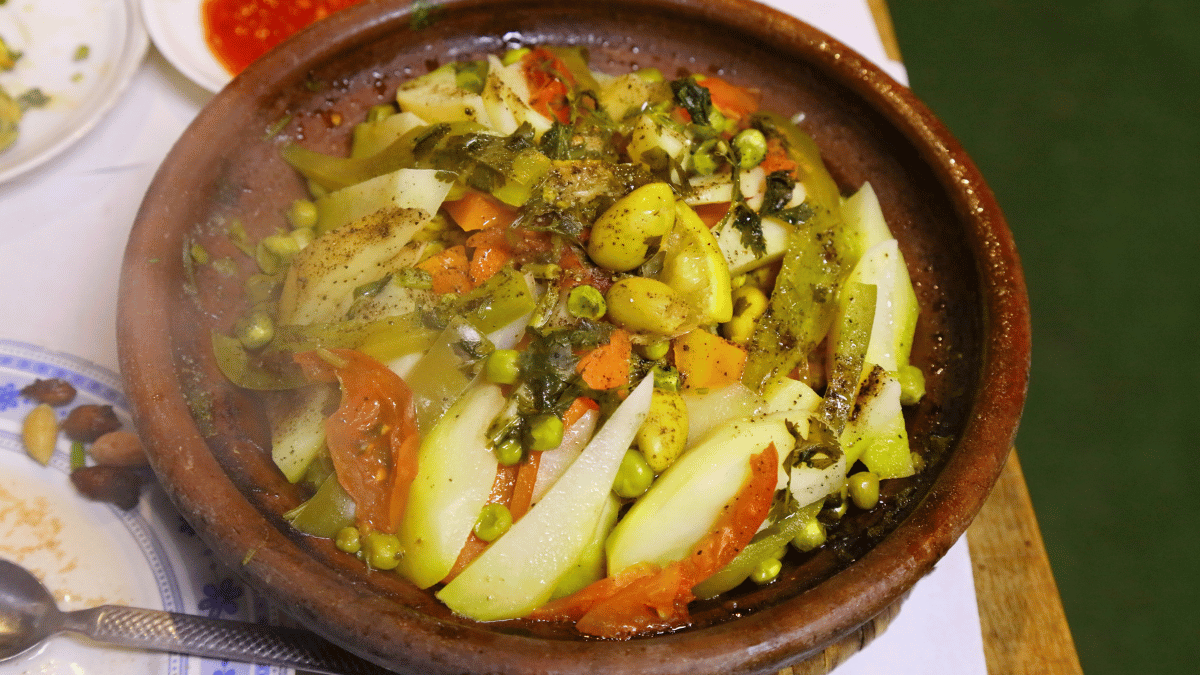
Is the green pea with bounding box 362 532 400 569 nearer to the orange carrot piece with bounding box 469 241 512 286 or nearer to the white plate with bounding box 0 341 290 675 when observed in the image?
the white plate with bounding box 0 341 290 675

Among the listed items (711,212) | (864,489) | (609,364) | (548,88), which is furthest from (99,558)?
(864,489)

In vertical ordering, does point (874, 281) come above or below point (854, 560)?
above

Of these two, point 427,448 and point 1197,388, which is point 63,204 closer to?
point 427,448

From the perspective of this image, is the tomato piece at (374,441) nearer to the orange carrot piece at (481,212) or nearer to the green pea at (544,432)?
the green pea at (544,432)

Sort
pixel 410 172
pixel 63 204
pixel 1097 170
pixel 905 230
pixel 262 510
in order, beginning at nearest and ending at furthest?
pixel 262 510 < pixel 410 172 < pixel 905 230 < pixel 63 204 < pixel 1097 170

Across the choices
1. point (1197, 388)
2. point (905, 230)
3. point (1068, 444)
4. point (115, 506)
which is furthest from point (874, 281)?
point (1197, 388)

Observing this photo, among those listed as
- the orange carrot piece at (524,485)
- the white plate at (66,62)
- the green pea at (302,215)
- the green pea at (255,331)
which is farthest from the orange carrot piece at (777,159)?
the white plate at (66,62)

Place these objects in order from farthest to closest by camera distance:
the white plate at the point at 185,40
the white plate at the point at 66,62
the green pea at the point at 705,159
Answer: the white plate at the point at 185,40
the white plate at the point at 66,62
the green pea at the point at 705,159
